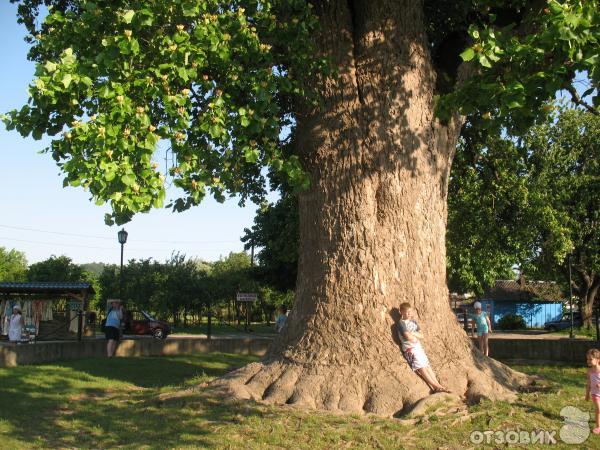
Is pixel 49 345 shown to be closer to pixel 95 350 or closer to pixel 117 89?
pixel 95 350

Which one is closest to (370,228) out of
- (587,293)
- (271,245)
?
(271,245)

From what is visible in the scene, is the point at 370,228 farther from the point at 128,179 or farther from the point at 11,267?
the point at 11,267

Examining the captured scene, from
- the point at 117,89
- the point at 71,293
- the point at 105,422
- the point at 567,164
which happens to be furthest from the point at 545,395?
the point at 567,164

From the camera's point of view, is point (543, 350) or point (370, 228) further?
point (543, 350)

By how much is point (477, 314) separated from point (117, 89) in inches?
436

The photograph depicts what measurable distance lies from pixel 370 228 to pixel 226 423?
343cm

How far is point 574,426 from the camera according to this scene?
7.36 meters

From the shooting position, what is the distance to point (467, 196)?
66.1ft

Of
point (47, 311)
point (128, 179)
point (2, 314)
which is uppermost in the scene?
point (128, 179)

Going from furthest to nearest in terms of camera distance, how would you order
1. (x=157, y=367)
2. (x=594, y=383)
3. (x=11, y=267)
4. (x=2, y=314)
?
(x=11, y=267) → (x=2, y=314) → (x=157, y=367) → (x=594, y=383)

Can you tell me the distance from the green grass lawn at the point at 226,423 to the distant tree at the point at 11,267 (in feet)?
173

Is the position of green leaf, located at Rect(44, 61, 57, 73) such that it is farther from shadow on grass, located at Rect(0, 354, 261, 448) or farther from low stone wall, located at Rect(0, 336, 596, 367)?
low stone wall, located at Rect(0, 336, 596, 367)

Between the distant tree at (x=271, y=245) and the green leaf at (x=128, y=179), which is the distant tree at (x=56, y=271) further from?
the green leaf at (x=128, y=179)

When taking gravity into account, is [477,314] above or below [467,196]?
below
